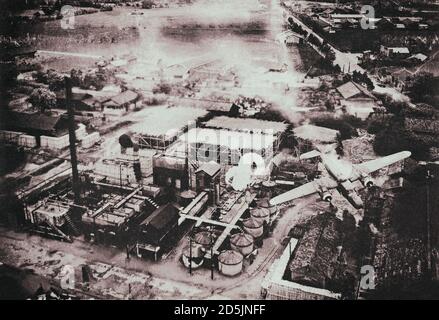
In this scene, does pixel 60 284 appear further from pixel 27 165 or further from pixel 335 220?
pixel 335 220

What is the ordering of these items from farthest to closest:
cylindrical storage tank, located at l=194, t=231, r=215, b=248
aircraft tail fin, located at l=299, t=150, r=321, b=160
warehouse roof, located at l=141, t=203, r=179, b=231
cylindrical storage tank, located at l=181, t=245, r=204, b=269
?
aircraft tail fin, located at l=299, t=150, r=321, b=160
warehouse roof, located at l=141, t=203, r=179, b=231
cylindrical storage tank, located at l=194, t=231, r=215, b=248
cylindrical storage tank, located at l=181, t=245, r=204, b=269

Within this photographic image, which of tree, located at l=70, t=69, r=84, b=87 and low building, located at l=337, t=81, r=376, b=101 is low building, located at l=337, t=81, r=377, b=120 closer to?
low building, located at l=337, t=81, r=376, b=101

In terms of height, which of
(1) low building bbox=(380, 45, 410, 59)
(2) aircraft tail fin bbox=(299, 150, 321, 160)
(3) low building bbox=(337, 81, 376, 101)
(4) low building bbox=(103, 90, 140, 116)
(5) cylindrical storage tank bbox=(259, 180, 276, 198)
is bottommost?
(5) cylindrical storage tank bbox=(259, 180, 276, 198)

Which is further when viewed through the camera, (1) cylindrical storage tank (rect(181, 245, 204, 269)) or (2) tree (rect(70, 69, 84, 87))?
(2) tree (rect(70, 69, 84, 87))

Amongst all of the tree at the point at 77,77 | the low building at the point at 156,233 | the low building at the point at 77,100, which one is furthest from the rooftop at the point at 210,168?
the tree at the point at 77,77

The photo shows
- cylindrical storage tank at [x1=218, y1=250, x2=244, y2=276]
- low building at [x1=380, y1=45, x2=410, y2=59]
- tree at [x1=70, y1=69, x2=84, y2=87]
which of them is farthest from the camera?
tree at [x1=70, y1=69, x2=84, y2=87]

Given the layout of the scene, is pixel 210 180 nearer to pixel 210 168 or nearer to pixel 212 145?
pixel 210 168

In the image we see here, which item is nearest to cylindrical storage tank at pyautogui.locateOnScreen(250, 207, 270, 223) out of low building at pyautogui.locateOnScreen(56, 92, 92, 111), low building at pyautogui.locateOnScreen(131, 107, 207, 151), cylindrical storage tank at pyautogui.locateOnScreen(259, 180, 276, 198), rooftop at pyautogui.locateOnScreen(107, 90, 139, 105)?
cylindrical storage tank at pyautogui.locateOnScreen(259, 180, 276, 198)
